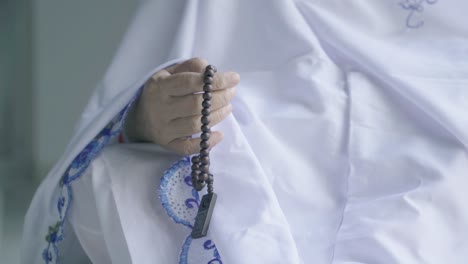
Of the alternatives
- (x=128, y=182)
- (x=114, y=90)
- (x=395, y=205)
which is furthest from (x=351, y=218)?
(x=114, y=90)

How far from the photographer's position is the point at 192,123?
2.66ft

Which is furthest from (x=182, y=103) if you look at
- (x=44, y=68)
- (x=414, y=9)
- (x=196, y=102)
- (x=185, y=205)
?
(x=44, y=68)

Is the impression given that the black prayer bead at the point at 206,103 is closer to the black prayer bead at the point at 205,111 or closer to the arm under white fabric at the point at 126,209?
the black prayer bead at the point at 205,111

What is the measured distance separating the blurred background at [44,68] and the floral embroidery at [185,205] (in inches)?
45.0

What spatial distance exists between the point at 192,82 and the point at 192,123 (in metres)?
0.06

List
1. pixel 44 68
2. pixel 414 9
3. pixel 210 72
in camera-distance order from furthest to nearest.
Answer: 1. pixel 44 68
2. pixel 414 9
3. pixel 210 72

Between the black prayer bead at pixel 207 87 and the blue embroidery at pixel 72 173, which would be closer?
the black prayer bead at pixel 207 87

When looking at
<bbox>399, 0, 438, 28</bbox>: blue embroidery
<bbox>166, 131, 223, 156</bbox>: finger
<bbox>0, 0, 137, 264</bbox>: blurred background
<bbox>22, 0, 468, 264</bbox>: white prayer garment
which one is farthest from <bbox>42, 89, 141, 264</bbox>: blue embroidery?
<bbox>0, 0, 137, 264</bbox>: blurred background

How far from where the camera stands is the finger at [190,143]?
81 cm

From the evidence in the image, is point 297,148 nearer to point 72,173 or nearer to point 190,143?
point 190,143

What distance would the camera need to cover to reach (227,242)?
2.48ft

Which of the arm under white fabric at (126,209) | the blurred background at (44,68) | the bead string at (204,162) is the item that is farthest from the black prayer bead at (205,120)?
the blurred background at (44,68)

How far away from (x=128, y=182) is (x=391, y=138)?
1.14 ft

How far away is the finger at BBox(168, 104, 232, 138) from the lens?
806 millimetres
